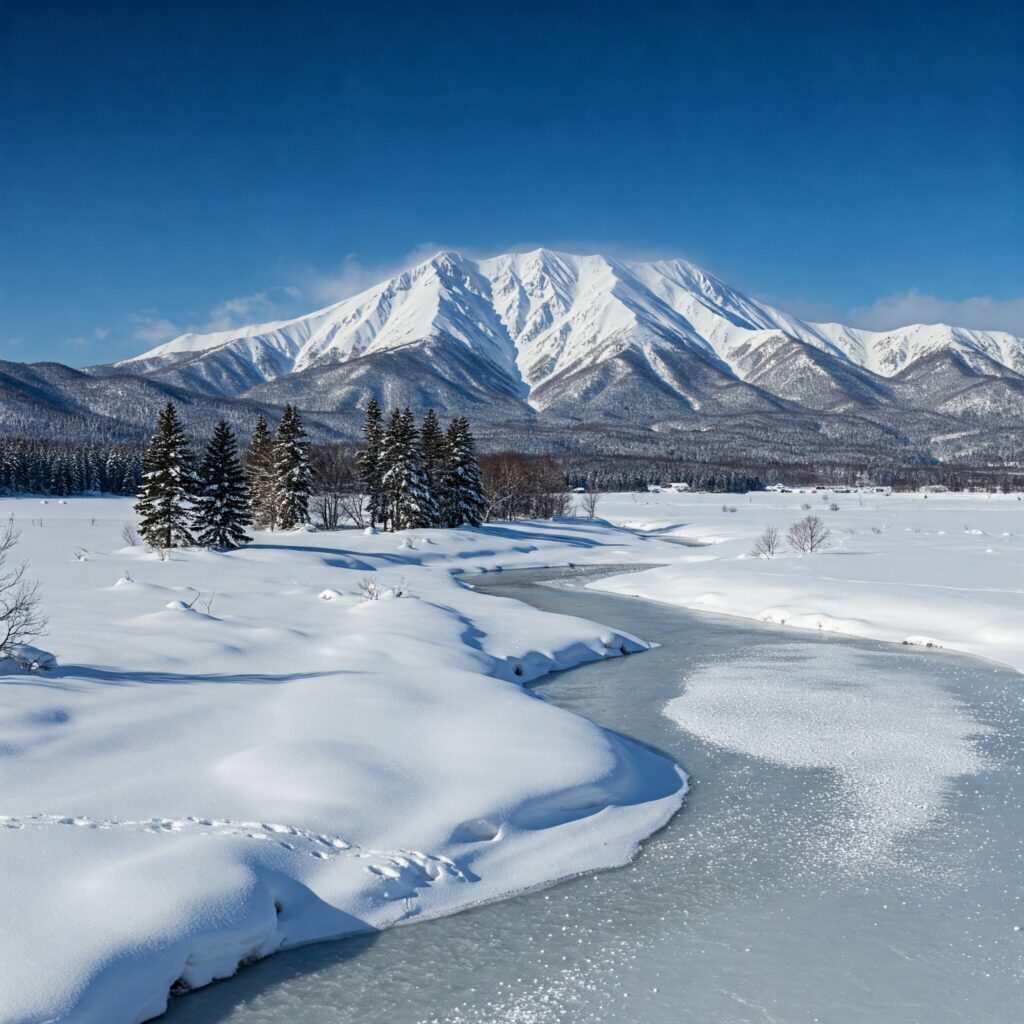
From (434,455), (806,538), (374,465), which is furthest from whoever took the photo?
(434,455)

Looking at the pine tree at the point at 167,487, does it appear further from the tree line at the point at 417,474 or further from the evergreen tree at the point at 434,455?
the evergreen tree at the point at 434,455

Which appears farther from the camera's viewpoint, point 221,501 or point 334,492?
point 334,492

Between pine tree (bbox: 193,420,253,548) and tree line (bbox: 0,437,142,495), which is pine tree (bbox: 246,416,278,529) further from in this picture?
tree line (bbox: 0,437,142,495)

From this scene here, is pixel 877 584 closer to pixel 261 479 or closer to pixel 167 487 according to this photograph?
pixel 167 487

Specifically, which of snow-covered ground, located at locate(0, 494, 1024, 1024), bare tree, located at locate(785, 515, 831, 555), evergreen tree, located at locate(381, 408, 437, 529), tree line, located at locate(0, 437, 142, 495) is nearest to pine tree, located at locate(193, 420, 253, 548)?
evergreen tree, located at locate(381, 408, 437, 529)

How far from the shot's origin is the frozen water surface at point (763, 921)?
7762 mm

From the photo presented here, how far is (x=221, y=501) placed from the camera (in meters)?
47.5

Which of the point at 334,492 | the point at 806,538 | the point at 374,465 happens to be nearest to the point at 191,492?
the point at 374,465

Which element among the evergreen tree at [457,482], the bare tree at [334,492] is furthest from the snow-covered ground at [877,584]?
the bare tree at [334,492]

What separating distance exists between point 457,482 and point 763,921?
57.2 m

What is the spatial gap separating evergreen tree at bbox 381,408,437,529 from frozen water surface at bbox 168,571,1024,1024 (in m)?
45.0

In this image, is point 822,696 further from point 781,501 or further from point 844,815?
point 781,501

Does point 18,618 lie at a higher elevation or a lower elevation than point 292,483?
lower

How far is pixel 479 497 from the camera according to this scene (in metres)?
66.9
